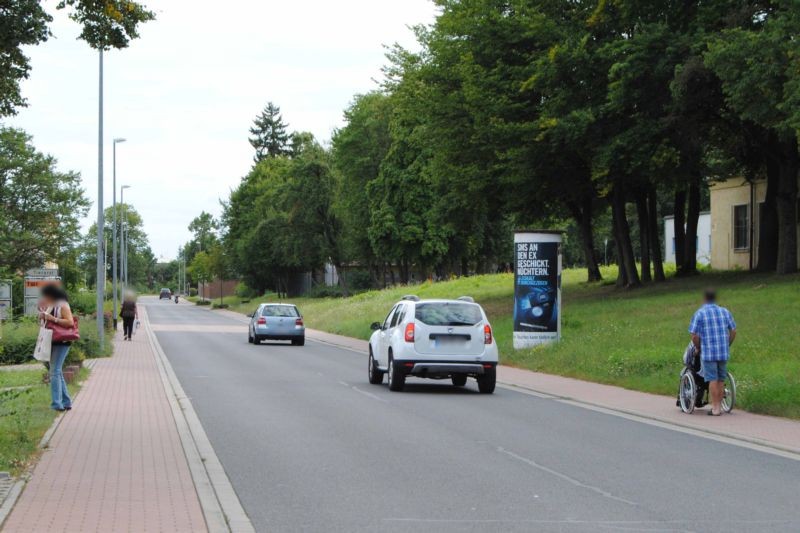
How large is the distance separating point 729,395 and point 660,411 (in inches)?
41.1

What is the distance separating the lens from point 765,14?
1240 inches

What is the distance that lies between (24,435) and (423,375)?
906 centimetres

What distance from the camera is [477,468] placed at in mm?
10445

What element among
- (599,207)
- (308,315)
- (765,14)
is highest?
(765,14)

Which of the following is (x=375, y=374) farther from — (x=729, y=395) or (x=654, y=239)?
(x=654, y=239)

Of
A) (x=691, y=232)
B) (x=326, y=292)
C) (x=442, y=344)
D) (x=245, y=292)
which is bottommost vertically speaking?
(x=245, y=292)

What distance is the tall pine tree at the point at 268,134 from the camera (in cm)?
12269

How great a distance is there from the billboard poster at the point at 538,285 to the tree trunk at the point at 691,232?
14.4 meters

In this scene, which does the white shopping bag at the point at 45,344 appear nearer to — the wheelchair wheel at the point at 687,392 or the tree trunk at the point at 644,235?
the wheelchair wheel at the point at 687,392

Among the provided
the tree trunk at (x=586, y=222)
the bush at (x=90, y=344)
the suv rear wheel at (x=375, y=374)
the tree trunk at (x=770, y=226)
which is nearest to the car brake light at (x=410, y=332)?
the suv rear wheel at (x=375, y=374)

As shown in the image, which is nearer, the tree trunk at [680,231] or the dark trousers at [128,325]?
the dark trousers at [128,325]

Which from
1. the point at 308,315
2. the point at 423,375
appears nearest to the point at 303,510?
the point at 423,375

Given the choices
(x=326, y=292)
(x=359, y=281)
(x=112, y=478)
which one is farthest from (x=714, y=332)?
(x=359, y=281)

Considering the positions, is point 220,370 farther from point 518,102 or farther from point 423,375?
point 518,102
